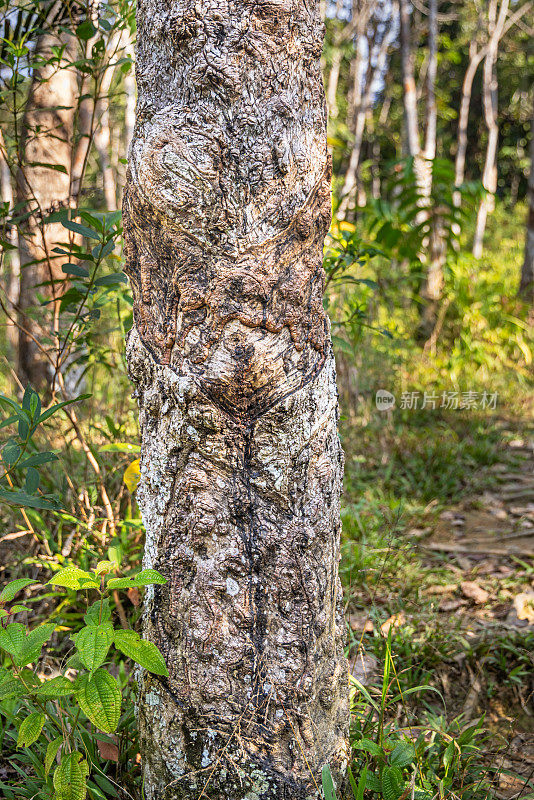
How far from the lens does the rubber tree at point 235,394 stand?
1.28m

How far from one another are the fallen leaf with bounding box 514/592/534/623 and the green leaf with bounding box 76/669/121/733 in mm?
1853

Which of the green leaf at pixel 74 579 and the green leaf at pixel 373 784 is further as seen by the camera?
the green leaf at pixel 373 784

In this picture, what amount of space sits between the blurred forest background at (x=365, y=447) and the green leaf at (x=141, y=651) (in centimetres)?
45

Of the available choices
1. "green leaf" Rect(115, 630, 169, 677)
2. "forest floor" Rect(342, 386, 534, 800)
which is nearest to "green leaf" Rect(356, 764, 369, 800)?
"forest floor" Rect(342, 386, 534, 800)

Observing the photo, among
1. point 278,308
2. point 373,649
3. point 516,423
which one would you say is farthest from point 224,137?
point 516,423

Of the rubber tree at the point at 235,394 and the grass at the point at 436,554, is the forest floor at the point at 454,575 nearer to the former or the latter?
the grass at the point at 436,554

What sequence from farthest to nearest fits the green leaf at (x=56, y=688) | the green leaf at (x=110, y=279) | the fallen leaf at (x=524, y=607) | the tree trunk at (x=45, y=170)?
the tree trunk at (x=45, y=170), the fallen leaf at (x=524, y=607), the green leaf at (x=110, y=279), the green leaf at (x=56, y=688)

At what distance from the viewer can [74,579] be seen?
1333mm

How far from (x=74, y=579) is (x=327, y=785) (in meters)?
0.72

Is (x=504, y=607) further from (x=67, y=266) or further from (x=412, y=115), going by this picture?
(x=412, y=115)

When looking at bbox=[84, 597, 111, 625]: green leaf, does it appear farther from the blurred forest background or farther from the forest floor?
the forest floor

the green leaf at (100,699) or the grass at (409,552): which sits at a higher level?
the green leaf at (100,699)

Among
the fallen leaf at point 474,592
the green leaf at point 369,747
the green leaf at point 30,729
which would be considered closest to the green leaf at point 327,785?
the green leaf at point 369,747

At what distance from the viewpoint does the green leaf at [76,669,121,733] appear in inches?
49.3
